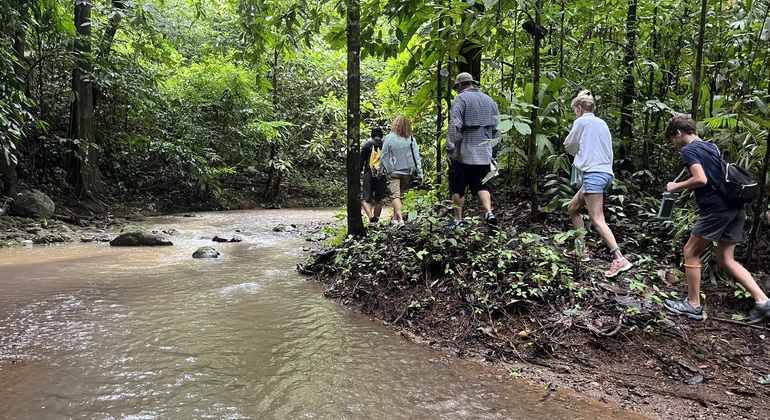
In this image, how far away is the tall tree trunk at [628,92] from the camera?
668cm

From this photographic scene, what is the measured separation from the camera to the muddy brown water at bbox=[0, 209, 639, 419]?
2.75 meters

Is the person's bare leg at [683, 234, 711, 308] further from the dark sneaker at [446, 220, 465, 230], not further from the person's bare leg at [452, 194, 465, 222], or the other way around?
the person's bare leg at [452, 194, 465, 222]

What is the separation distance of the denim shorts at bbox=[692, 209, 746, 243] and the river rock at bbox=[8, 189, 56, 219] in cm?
1276

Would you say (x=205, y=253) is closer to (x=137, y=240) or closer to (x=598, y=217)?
(x=137, y=240)

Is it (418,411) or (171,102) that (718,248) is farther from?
(171,102)

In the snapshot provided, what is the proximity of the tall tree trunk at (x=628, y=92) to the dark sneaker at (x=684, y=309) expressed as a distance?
336 centimetres

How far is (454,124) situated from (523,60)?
2593 mm

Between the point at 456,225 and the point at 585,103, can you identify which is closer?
the point at 585,103

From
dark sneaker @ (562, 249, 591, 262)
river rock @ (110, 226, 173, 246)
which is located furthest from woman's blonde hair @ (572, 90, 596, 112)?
river rock @ (110, 226, 173, 246)

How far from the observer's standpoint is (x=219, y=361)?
134 inches

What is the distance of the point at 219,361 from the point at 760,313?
4202 mm

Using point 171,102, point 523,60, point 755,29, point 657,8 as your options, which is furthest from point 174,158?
point 755,29

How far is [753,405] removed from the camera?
2.80m

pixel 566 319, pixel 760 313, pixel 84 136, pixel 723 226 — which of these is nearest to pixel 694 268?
pixel 723 226
